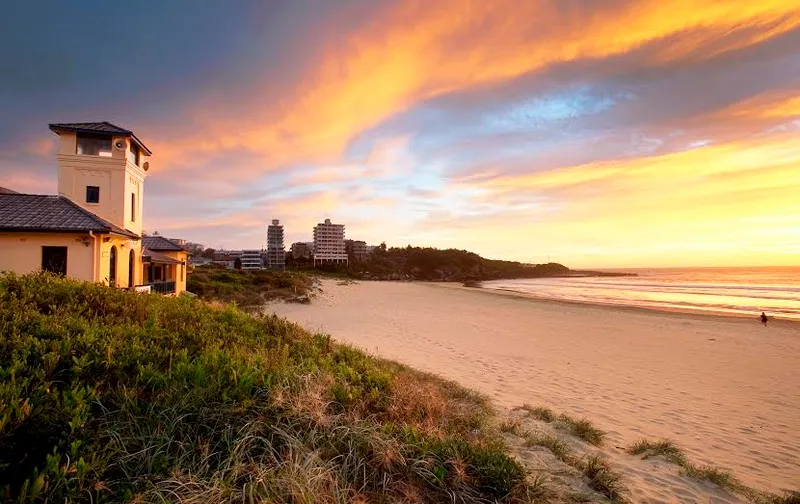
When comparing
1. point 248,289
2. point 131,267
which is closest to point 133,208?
point 131,267

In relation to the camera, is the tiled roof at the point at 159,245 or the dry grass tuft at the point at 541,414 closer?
the dry grass tuft at the point at 541,414

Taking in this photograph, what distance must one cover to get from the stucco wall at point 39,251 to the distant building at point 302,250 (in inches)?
3495

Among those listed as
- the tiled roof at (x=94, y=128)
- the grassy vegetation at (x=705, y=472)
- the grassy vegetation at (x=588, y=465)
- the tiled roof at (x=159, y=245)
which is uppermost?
the tiled roof at (x=94, y=128)

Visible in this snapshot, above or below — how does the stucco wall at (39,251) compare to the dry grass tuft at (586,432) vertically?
above

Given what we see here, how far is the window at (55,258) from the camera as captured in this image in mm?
12867

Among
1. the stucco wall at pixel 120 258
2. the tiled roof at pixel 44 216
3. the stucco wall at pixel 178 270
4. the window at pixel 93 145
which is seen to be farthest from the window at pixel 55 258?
the stucco wall at pixel 178 270

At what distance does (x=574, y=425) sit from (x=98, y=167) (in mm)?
18733

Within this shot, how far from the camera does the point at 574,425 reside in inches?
228

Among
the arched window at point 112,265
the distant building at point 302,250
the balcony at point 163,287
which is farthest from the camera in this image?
the distant building at point 302,250

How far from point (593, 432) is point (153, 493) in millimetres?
5507

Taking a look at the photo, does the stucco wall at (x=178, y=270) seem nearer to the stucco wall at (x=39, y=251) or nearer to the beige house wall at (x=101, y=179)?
the beige house wall at (x=101, y=179)

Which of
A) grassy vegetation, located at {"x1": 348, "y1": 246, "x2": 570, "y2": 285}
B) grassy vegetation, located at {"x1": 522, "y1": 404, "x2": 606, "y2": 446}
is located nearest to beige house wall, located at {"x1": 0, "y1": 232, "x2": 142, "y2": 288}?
grassy vegetation, located at {"x1": 522, "y1": 404, "x2": 606, "y2": 446}

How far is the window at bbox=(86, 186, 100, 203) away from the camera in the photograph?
15266 millimetres

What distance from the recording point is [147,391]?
3.83 m
